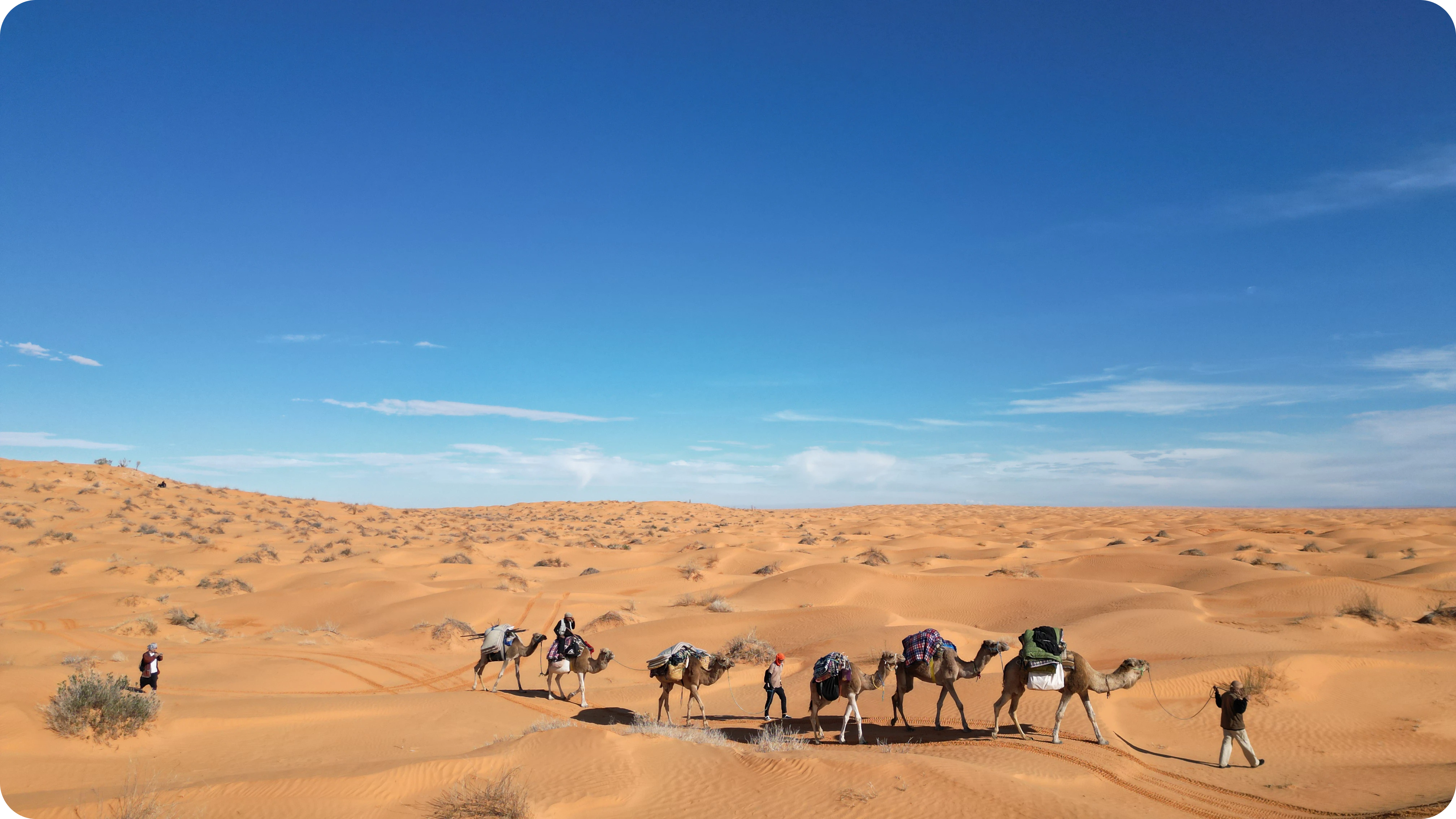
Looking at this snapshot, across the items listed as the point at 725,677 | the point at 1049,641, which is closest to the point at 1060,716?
the point at 1049,641

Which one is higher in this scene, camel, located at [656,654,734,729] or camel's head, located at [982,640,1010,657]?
camel's head, located at [982,640,1010,657]

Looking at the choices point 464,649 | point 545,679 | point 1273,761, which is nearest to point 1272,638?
point 1273,761

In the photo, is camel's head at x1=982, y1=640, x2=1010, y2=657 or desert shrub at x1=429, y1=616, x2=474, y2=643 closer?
camel's head at x1=982, y1=640, x2=1010, y2=657

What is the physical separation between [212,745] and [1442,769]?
1858 cm

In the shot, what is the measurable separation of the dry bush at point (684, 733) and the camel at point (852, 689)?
1.62 meters

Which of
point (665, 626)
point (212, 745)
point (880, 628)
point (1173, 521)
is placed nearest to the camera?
point (212, 745)

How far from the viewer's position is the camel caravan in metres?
11.8

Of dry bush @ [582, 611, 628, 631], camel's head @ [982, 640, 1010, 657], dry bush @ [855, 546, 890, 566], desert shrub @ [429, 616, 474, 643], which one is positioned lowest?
desert shrub @ [429, 616, 474, 643]

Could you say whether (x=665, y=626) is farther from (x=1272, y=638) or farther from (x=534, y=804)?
(x=1272, y=638)

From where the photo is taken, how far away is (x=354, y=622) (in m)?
27.3

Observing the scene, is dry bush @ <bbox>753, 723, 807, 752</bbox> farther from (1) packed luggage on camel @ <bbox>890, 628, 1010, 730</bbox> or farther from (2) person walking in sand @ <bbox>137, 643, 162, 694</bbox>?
(2) person walking in sand @ <bbox>137, 643, 162, 694</bbox>

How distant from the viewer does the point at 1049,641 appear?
39.1 ft

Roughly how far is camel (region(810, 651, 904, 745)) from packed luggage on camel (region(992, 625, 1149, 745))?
199cm

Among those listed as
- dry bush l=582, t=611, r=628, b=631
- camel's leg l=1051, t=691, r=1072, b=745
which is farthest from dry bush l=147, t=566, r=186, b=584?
camel's leg l=1051, t=691, r=1072, b=745
